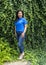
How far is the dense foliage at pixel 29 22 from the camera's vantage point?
8695mm

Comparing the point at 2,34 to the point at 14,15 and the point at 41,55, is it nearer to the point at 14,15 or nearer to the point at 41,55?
the point at 14,15

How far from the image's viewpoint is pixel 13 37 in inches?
352

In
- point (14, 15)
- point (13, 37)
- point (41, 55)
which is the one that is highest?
point (14, 15)

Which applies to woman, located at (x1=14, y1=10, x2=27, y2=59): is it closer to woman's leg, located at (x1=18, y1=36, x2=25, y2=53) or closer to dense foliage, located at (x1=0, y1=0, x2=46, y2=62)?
woman's leg, located at (x1=18, y1=36, x2=25, y2=53)

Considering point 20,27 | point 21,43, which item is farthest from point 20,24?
point 21,43

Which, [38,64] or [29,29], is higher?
[29,29]

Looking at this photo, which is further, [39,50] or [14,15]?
[39,50]

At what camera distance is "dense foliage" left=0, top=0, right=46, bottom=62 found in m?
8.70

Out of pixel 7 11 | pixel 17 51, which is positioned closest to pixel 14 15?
pixel 7 11

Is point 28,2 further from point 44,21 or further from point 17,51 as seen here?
point 17,51

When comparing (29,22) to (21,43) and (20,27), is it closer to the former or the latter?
(20,27)

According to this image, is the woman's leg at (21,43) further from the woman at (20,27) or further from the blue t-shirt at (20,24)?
the blue t-shirt at (20,24)

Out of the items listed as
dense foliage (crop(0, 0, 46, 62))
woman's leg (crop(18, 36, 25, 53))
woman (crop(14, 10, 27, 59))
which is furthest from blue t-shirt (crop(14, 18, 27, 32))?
dense foliage (crop(0, 0, 46, 62))

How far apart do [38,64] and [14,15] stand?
159 centimetres
